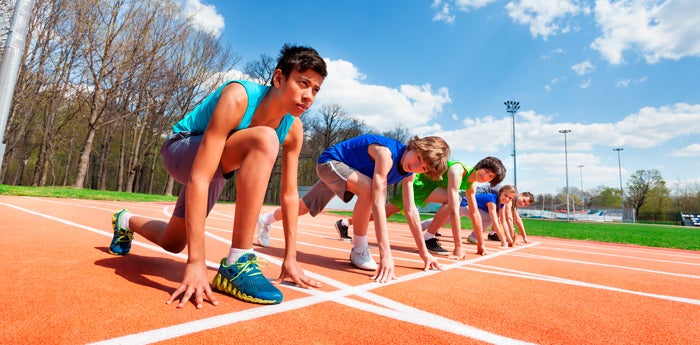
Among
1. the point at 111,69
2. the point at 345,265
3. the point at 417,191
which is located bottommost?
the point at 345,265

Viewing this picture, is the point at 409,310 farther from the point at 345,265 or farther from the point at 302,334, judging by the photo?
the point at 345,265

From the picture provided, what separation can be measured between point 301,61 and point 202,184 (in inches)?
37.5

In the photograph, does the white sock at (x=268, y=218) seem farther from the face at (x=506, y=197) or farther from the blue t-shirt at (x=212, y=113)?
the face at (x=506, y=197)

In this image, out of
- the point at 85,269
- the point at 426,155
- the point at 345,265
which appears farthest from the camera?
the point at 345,265

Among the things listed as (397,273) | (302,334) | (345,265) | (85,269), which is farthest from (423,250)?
(85,269)

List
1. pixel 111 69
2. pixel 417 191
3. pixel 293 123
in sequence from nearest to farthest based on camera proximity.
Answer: pixel 293 123 → pixel 417 191 → pixel 111 69

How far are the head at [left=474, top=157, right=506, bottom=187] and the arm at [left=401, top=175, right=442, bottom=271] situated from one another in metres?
1.81

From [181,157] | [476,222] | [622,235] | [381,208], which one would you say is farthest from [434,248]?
[622,235]

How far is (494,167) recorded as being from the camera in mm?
5141

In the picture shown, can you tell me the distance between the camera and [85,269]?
2377 mm

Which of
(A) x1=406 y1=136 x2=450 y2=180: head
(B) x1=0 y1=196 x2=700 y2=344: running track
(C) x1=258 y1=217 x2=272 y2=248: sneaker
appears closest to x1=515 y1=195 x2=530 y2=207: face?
(B) x1=0 y1=196 x2=700 y2=344: running track

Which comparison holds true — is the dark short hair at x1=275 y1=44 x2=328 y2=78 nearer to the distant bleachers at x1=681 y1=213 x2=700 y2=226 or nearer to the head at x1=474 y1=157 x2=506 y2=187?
the head at x1=474 y1=157 x2=506 y2=187

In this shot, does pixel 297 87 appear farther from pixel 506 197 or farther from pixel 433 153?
pixel 506 197

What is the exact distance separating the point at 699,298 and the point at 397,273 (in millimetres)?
2281
